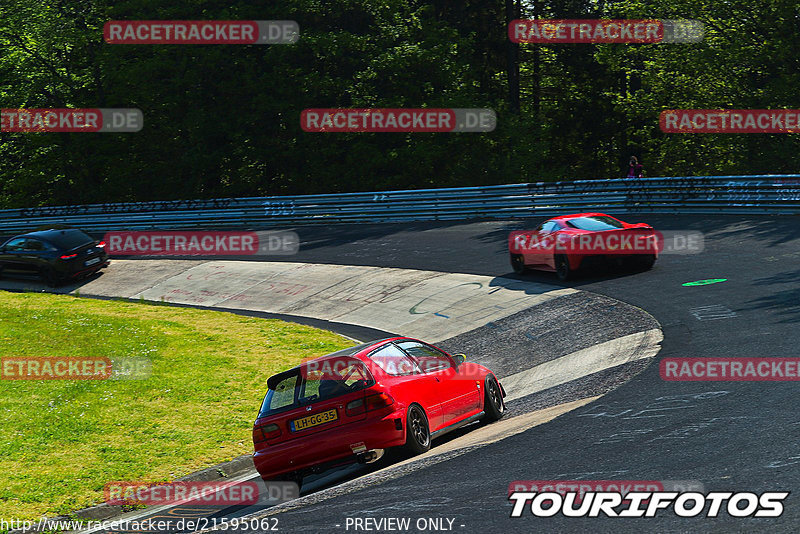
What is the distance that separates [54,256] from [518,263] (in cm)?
1390

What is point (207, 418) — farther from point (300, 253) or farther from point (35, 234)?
point (35, 234)

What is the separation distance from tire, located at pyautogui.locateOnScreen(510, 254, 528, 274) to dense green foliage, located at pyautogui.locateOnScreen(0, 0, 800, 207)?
15.3 metres

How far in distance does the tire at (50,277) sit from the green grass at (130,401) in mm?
4632

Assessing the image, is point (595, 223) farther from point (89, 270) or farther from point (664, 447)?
point (89, 270)

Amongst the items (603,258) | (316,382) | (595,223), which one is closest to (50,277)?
(595,223)

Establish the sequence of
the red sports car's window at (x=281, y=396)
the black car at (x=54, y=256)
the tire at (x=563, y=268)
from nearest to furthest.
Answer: the red sports car's window at (x=281, y=396) → the tire at (x=563, y=268) → the black car at (x=54, y=256)

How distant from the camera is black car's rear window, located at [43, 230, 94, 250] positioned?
25.6 m

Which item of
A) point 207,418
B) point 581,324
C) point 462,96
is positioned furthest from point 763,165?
point 207,418

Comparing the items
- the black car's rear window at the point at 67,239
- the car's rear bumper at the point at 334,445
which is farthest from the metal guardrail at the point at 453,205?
the car's rear bumper at the point at 334,445

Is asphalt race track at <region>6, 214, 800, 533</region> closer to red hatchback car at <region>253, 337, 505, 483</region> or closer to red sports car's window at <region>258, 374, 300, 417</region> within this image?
red hatchback car at <region>253, 337, 505, 483</region>

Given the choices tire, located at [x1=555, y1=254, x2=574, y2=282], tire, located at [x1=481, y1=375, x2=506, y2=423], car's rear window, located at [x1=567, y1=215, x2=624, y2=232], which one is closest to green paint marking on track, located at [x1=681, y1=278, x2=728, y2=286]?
car's rear window, located at [x1=567, y1=215, x2=624, y2=232]

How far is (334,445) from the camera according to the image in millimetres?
8648

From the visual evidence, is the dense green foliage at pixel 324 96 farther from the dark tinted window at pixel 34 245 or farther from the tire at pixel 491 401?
the tire at pixel 491 401

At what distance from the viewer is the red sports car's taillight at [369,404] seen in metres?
8.66
